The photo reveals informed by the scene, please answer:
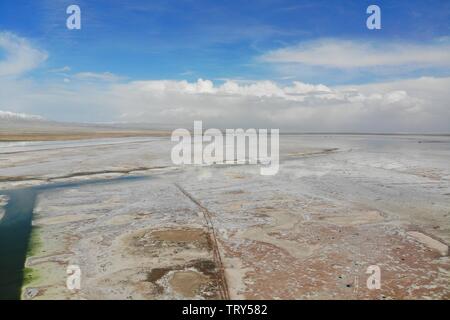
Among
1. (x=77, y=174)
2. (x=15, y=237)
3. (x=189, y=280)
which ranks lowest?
(x=189, y=280)

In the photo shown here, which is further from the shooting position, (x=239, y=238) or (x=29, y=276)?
(x=239, y=238)

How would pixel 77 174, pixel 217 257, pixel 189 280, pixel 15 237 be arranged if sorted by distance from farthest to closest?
pixel 77 174, pixel 15 237, pixel 217 257, pixel 189 280

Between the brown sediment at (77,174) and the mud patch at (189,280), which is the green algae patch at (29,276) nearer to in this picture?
the mud patch at (189,280)

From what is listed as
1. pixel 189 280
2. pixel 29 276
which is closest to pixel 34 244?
pixel 29 276

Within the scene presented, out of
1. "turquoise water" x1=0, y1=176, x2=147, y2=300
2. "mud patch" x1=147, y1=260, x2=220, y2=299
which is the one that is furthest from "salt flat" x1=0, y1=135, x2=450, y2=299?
"turquoise water" x1=0, y1=176, x2=147, y2=300

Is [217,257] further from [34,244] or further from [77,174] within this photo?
[77,174]

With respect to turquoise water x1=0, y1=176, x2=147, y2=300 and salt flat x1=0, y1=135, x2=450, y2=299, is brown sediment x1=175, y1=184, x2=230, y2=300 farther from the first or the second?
turquoise water x1=0, y1=176, x2=147, y2=300

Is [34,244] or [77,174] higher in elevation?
[77,174]

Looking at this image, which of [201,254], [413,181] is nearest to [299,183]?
[413,181]
